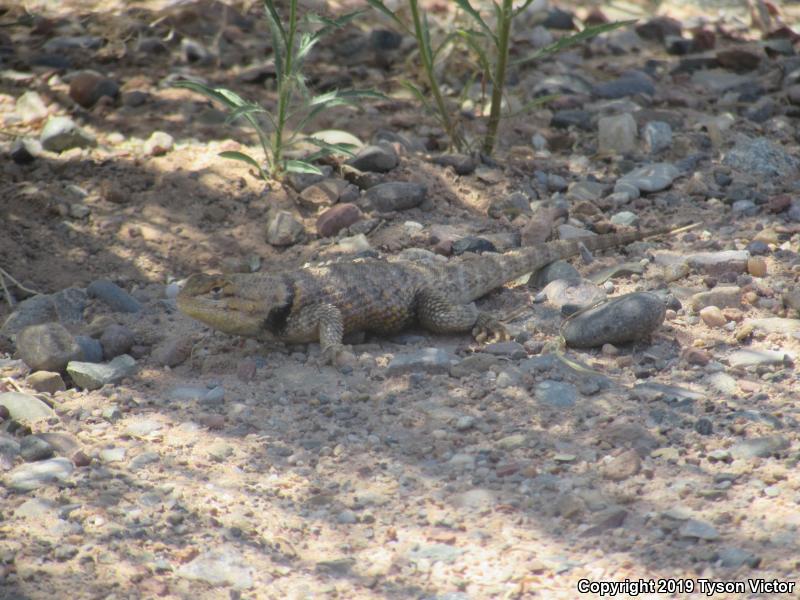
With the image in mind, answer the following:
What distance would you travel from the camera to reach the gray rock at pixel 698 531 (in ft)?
12.3

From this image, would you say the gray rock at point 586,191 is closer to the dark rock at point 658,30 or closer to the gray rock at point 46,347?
the dark rock at point 658,30

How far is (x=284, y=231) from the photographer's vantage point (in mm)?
6922

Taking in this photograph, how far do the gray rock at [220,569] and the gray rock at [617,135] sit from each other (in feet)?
17.1

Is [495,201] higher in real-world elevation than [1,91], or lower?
lower

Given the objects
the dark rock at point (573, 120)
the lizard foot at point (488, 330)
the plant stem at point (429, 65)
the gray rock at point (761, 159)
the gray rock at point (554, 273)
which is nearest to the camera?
the lizard foot at point (488, 330)

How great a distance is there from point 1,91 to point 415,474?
240 inches

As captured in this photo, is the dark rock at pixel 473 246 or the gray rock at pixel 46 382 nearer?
the gray rock at pixel 46 382

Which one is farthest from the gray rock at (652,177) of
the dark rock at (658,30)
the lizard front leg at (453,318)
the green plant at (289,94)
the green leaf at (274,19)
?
the dark rock at (658,30)

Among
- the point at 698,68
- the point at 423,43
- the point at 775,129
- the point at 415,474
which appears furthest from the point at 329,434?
the point at 698,68

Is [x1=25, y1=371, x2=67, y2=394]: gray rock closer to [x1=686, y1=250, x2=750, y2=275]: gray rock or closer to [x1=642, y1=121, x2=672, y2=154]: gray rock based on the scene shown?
[x1=686, y1=250, x2=750, y2=275]: gray rock

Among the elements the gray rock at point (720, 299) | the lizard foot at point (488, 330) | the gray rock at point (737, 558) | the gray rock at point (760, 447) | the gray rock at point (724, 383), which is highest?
the gray rock at point (737, 558)

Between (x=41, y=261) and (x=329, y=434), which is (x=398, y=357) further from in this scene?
(x=41, y=261)

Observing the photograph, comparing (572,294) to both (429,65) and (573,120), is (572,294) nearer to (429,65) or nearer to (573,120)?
(429,65)

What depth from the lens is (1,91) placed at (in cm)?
870
